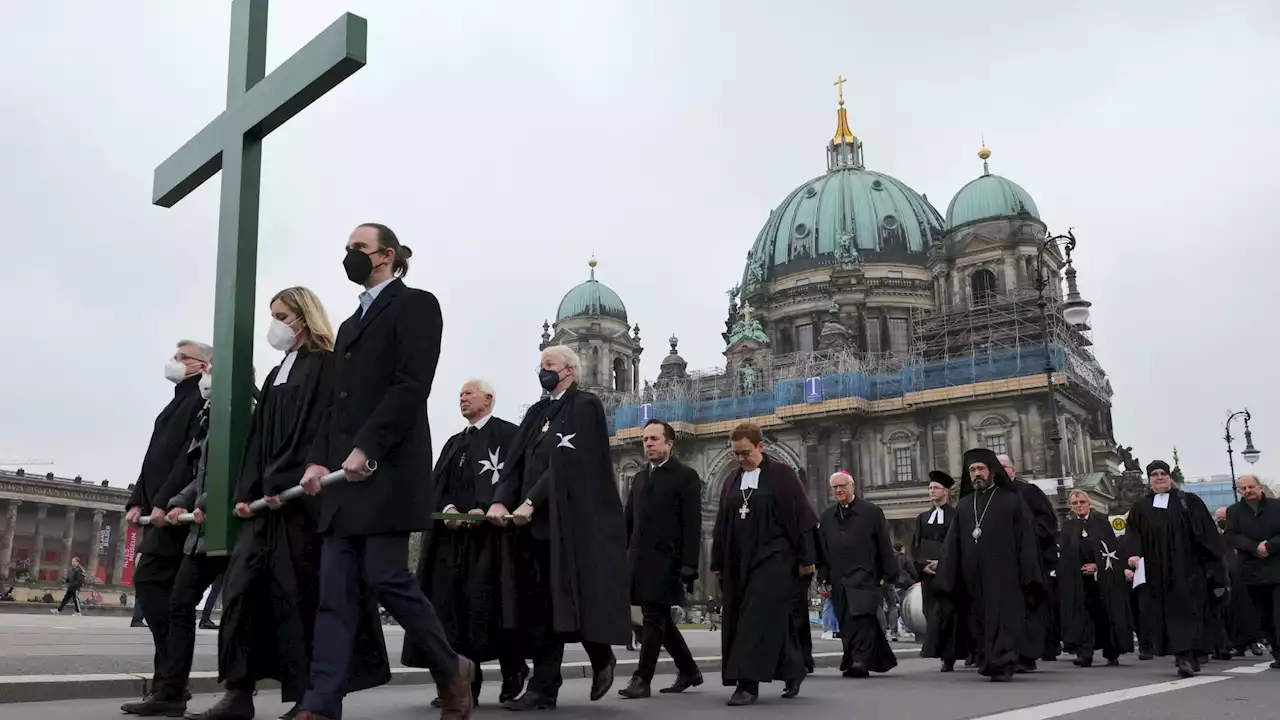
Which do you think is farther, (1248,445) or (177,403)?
(1248,445)

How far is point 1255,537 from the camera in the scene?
12.5 metres

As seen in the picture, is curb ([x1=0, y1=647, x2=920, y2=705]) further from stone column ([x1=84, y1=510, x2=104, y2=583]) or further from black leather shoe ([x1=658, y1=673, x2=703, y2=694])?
stone column ([x1=84, y1=510, x2=104, y2=583])

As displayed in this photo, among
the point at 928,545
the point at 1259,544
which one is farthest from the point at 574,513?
the point at 1259,544

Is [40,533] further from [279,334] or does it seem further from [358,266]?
[358,266]

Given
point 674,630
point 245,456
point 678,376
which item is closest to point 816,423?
point 678,376

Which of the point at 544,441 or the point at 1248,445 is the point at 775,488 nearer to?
the point at 544,441

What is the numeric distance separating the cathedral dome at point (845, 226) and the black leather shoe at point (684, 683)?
56.6m

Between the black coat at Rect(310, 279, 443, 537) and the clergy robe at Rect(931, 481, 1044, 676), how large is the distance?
6.44 metres

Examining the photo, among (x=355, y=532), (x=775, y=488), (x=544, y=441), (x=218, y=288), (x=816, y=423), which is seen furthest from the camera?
(x=816, y=423)

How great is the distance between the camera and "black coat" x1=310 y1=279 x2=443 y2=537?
14.9 ft

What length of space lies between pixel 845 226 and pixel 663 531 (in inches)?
2335

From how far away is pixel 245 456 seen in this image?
5234 mm

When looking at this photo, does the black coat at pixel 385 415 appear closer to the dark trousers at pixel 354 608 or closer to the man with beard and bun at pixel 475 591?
the dark trousers at pixel 354 608

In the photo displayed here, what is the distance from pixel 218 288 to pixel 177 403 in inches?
56.4
